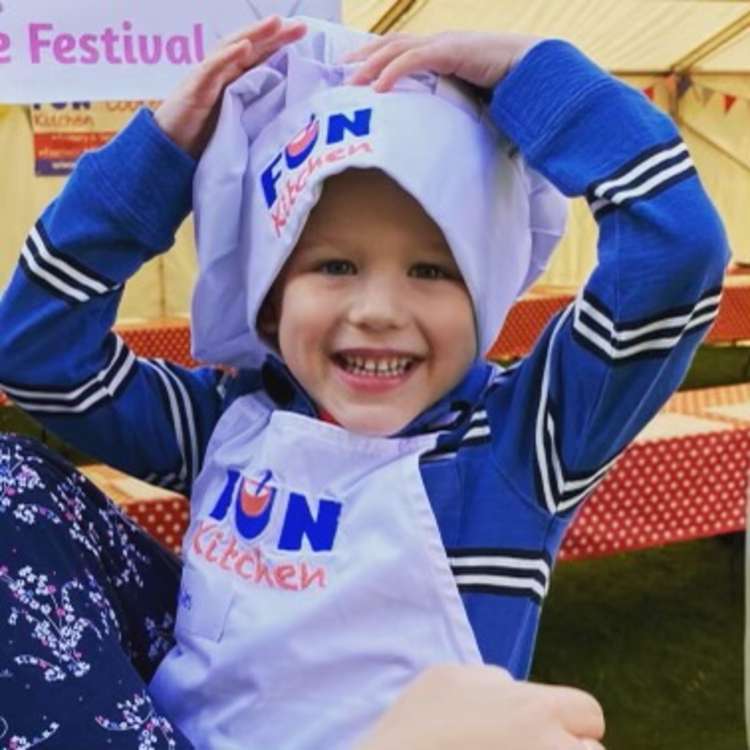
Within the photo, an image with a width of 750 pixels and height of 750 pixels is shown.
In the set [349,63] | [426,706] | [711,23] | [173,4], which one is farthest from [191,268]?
[426,706]

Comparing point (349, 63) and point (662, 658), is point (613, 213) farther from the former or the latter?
point (662, 658)

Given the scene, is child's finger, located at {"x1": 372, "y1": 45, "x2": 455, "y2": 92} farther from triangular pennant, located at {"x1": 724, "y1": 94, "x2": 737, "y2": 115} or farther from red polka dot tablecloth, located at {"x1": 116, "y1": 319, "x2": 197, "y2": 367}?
triangular pennant, located at {"x1": 724, "y1": 94, "x2": 737, "y2": 115}

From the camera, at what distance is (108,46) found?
142 centimetres

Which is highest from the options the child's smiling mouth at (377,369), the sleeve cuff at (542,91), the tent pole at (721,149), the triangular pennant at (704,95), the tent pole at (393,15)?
the tent pole at (393,15)

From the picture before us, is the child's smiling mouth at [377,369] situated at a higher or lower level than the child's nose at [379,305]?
lower

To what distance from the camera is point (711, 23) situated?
6.08 meters

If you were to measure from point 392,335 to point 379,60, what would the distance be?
Result: 0.22m

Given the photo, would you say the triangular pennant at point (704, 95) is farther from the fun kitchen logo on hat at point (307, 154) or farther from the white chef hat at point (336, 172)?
the fun kitchen logo on hat at point (307, 154)

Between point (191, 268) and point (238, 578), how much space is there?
6.08m

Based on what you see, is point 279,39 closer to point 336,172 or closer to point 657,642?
point 336,172

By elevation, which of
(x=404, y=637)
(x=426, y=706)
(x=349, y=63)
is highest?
(x=349, y=63)

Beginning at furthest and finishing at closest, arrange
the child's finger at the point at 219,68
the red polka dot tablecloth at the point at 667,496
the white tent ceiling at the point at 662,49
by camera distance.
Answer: the white tent ceiling at the point at 662,49 < the red polka dot tablecloth at the point at 667,496 < the child's finger at the point at 219,68

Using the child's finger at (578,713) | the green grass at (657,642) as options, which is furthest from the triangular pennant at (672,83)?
the child's finger at (578,713)

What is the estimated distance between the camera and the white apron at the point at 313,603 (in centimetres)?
88
